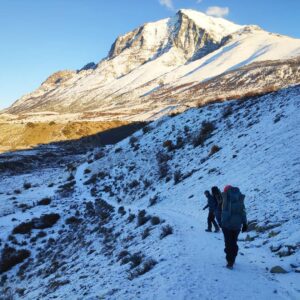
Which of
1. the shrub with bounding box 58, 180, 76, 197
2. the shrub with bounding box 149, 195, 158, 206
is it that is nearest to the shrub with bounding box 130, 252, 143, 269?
the shrub with bounding box 149, 195, 158, 206

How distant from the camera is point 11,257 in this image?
21906 millimetres

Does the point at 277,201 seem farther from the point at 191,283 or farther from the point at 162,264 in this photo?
the point at 191,283

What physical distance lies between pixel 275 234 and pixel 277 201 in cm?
293

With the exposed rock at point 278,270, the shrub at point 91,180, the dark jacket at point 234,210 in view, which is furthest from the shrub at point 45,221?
the exposed rock at point 278,270

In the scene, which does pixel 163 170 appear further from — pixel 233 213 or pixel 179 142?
pixel 233 213

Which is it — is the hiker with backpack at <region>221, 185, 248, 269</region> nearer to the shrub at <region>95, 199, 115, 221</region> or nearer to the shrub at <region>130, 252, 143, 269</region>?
the shrub at <region>130, 252, 143, 269</region>

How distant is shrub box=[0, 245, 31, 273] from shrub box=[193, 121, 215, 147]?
636 inches

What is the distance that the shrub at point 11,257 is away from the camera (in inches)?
837

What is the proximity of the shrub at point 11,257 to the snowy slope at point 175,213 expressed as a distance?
0.56 m

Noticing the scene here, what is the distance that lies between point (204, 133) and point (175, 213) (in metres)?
14.8

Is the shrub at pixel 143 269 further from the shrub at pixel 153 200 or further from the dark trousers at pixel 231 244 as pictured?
the shrub at pixel 153 200

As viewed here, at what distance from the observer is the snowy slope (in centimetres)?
1002

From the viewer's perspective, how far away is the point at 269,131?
2488 centimetres

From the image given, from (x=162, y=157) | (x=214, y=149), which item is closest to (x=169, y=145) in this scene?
(x=162, y=157)
